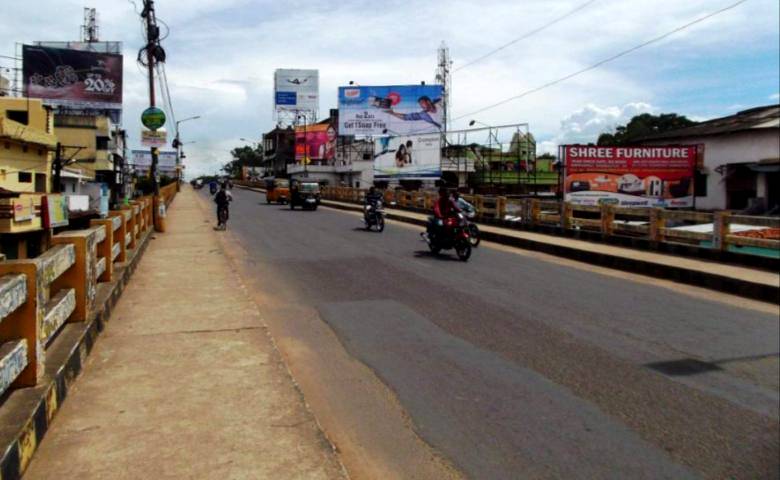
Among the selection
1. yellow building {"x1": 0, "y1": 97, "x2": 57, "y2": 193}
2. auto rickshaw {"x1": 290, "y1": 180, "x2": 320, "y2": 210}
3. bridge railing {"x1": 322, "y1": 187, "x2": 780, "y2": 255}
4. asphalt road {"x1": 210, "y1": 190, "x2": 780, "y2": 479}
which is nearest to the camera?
asphalt road {"x1": 210, "y1": 190, "x2": 780, "y2": 479}

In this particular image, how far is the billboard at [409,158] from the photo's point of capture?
4541 centimetres

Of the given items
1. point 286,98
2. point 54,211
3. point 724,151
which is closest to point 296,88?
point 286,98

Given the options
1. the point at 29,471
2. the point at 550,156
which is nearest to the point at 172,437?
the point at 29,471

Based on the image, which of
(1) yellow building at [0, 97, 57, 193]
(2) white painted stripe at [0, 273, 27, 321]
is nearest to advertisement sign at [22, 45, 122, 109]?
(1) yellow building at [0, 97, 57, 193]

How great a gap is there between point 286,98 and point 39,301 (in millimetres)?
60776

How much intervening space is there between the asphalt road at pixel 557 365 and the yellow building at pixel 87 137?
48.6 m

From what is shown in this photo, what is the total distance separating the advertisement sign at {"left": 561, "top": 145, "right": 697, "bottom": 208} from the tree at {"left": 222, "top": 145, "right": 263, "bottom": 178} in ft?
438

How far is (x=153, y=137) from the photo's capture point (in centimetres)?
2180

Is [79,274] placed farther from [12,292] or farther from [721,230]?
[721,230]

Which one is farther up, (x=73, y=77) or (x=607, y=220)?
(x=73, y=77)

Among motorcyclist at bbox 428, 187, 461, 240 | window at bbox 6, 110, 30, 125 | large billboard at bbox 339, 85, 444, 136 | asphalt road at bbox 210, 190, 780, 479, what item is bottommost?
asphalt road at bbox 210, 190, 780, 479

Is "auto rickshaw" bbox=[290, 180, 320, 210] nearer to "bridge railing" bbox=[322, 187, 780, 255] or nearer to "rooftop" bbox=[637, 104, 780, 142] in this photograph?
"bridge railing" bbox=[322, 187, 780, 255]

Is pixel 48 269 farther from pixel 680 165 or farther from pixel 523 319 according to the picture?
pixel 680 165

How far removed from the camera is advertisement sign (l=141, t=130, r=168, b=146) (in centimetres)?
2172
